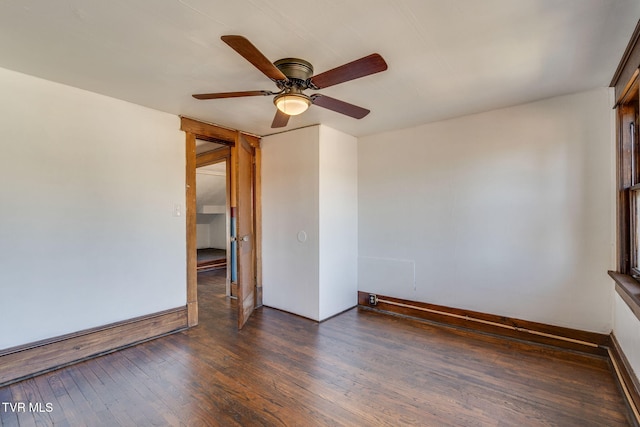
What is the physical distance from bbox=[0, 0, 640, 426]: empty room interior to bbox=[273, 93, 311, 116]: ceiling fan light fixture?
16 millimetres

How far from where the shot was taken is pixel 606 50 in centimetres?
195

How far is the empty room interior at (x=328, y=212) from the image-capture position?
5.90 ft

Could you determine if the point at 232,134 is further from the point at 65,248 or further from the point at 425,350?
the point at 425,350

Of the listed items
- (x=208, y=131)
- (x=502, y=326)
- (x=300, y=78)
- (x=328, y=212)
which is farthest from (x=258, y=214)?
(x=502, y=326)

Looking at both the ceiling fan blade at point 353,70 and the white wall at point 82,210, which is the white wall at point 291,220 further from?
the ceiling fan blade at point 353,70

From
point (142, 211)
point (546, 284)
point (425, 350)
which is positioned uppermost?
point (142, 211)

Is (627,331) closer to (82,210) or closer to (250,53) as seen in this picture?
(250,53)

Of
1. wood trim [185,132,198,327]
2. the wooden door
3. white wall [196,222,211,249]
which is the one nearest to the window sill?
the wooden door

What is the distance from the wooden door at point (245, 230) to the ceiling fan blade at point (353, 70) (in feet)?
5.86

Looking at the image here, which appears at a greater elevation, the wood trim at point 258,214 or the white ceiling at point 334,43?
the white ceiling at point 334,43

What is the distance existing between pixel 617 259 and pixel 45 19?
4.38m

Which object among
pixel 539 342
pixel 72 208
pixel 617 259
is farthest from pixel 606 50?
pixel 72 208

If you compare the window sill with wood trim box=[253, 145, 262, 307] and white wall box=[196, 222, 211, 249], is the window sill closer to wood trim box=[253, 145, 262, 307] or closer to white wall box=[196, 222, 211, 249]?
wood trim box=[253, 145, 262, 307]

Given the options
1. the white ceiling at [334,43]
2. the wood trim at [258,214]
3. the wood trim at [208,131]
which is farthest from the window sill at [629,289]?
the wood trim at [208,131]
